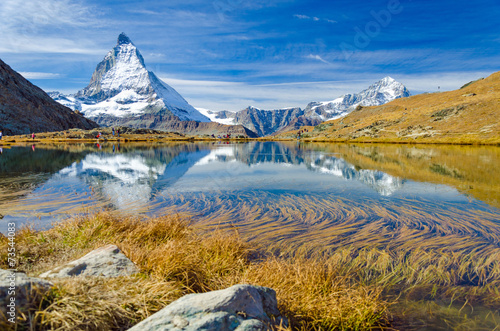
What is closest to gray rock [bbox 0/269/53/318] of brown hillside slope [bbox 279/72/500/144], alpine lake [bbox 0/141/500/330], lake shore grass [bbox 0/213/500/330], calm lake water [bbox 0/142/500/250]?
lake shore grass [bbox 0/213/500/330]

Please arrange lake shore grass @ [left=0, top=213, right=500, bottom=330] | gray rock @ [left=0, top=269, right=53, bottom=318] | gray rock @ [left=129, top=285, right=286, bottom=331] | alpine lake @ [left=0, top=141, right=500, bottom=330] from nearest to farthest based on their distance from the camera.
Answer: gray rock @ [left=0, top=269, right=53, bottom=318], gray rock @ [left=129, top=285, right=286, bottom=331], lake shore grass @ [left=0, top=213, right=500, bottom=330], alpine lake @ [left=0, top=141, right=500, bottom=330]

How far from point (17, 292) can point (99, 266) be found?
1.78 metres

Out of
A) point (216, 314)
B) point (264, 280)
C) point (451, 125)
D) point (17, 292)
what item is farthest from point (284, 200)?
point (451, 125)

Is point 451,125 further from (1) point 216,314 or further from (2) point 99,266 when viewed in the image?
(2) point 99,266

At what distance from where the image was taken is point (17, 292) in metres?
3.51

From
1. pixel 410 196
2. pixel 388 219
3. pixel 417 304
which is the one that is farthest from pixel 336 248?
pixel 410 196

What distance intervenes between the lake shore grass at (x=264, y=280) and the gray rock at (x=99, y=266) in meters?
0.41

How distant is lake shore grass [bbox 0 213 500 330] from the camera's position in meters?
4.10

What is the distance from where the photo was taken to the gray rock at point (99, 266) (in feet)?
16.1

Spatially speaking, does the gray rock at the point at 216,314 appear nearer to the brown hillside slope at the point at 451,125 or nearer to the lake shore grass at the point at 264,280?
the lake shore grass at the point at 264,280

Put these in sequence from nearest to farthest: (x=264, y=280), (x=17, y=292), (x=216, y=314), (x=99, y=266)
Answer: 1. (x=17, y=292)
2. (x=216, y=314)
3. (x=99, y=266)
4. (x=264, y=280)

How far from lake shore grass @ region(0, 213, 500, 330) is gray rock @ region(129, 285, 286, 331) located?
0.81 meters

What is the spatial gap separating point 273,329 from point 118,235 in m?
6.14

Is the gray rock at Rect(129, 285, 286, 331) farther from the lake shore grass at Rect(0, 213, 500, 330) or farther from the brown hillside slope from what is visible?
the brown hillside slope
